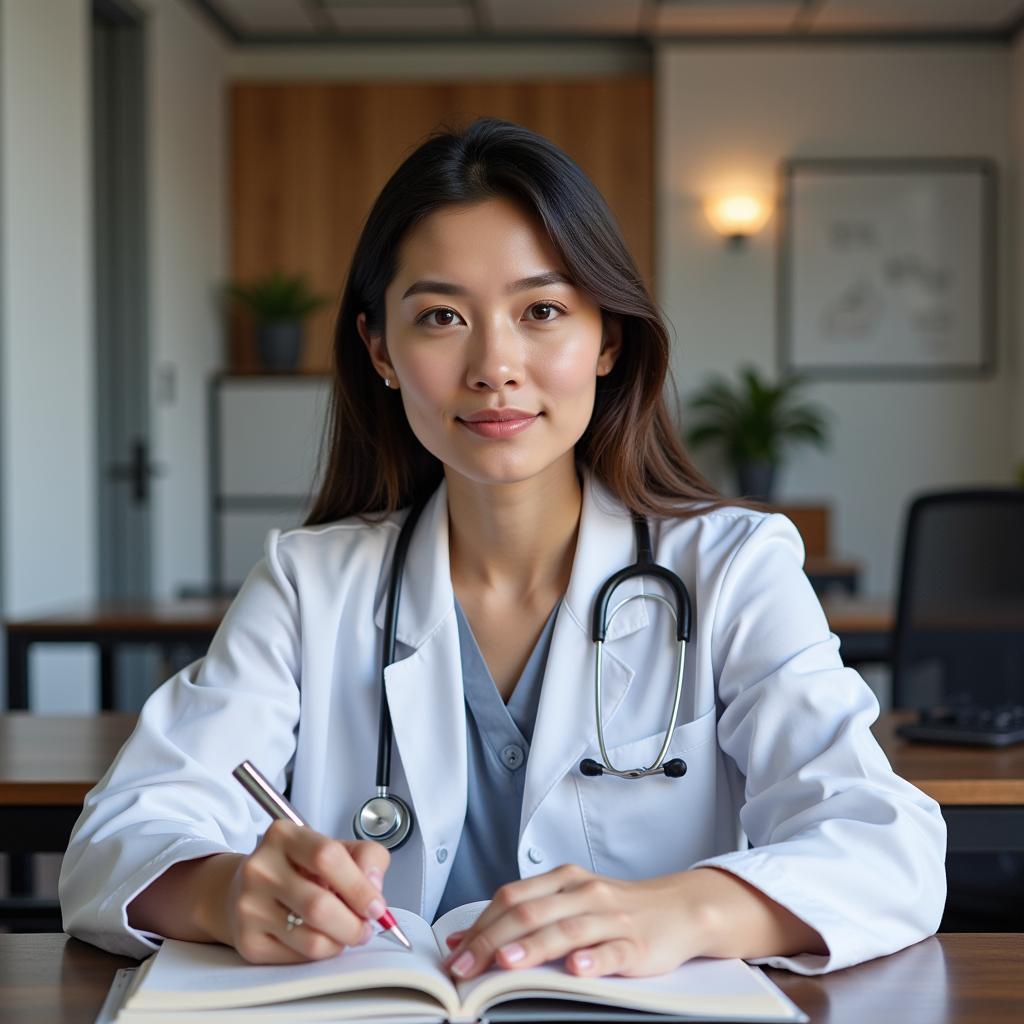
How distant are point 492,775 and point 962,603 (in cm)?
149

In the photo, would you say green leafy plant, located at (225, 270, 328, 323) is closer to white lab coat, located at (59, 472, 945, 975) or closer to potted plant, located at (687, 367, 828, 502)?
potted plant, located at (687, 367, 828, 502)

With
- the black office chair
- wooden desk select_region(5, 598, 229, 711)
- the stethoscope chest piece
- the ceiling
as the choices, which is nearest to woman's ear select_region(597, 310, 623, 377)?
the stethoscope chest piece

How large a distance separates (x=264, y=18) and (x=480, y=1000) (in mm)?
6198

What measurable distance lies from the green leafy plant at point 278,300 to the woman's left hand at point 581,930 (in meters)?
5.65

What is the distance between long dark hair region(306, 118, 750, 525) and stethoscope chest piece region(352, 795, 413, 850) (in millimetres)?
396

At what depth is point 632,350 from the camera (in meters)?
1.66

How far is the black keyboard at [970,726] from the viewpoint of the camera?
1821mm

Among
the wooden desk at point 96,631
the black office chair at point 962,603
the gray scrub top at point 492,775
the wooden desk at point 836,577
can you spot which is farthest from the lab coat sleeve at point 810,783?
the wooden desk at point 836,577

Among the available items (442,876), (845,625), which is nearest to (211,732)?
(442,876)

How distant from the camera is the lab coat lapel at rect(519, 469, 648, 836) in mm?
1458

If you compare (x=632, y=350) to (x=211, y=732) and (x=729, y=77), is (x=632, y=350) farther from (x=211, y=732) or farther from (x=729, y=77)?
(x=729, y=77)

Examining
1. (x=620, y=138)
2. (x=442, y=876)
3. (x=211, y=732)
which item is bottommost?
(x=442, y=876)

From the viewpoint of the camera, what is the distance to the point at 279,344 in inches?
255

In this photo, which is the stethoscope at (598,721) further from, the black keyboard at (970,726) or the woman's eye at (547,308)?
the black keyboard at (970,726)
